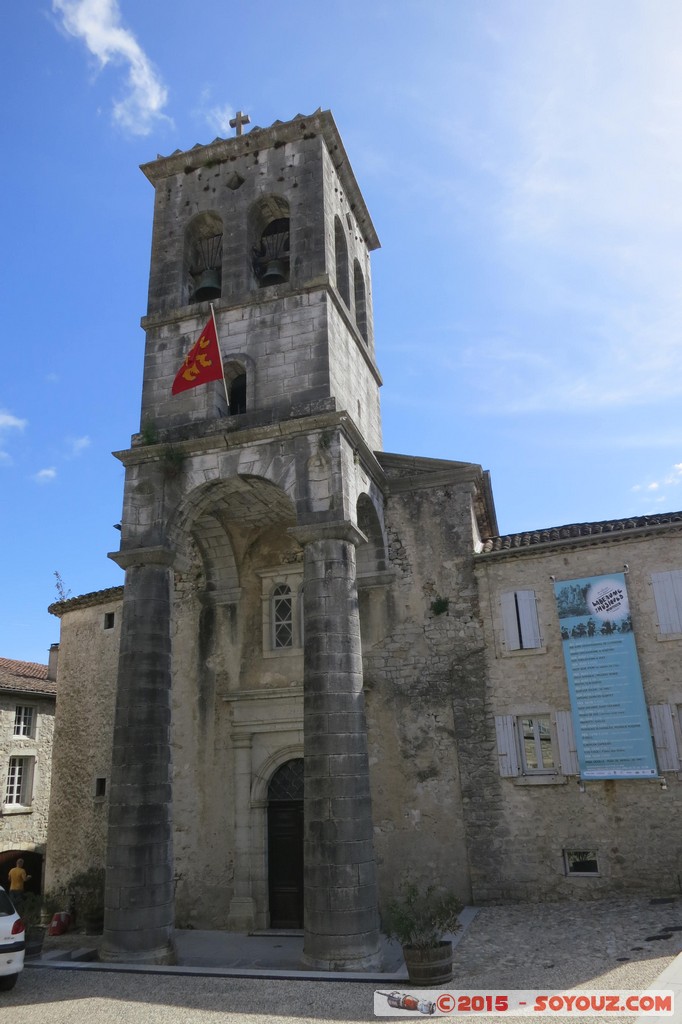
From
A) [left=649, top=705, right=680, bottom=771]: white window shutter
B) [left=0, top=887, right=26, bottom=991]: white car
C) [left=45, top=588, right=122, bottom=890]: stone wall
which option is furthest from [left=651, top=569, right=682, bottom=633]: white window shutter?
[left=45, top=588, right=122, bottom=890]: stone wall

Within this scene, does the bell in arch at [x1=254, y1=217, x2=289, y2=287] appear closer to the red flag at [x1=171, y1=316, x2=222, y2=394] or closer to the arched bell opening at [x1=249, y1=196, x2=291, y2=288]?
the arched bell opening at [x1=249, y1=196, x2=291, y2=288]

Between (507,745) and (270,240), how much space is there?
1042cm

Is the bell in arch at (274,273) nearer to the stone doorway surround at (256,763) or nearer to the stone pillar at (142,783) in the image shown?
the stone pillar at (142,783)

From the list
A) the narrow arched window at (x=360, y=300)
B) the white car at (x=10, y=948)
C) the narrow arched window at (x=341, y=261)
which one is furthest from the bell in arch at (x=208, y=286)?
the white car at (x=10, y=948)

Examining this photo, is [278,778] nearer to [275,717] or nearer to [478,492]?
[275,717]

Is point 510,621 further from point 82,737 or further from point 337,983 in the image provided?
point 82,737

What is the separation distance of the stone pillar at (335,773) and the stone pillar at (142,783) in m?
2.10

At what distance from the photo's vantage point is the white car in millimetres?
7871

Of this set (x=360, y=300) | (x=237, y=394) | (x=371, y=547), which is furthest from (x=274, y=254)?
(x=371, y=547)

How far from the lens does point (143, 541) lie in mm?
11406

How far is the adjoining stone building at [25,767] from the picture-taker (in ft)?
65.4

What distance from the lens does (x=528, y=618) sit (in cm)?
1266

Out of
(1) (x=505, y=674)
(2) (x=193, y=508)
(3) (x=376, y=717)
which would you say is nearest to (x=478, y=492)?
(1) (x=505, y=674)

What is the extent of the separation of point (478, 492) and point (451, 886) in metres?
7.10
